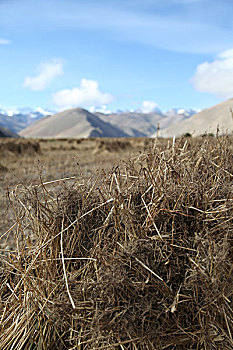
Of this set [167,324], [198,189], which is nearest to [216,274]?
[167,324]

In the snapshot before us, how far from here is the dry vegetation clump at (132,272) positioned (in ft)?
4.92

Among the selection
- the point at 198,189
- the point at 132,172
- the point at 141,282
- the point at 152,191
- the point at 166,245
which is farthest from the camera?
the point at 132,172

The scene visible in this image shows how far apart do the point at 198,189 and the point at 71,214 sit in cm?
80

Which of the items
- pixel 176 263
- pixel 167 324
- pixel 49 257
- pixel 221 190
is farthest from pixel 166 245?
pixel 49 257

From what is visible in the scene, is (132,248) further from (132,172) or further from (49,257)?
(132,172)

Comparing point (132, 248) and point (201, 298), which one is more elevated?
point (132, 248)

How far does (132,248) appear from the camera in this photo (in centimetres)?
157

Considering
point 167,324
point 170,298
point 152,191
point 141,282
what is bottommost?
point 167,324

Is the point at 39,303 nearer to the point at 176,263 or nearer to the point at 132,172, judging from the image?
the point at 176,263

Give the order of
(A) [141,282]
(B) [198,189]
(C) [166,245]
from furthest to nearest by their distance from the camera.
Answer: (B) [198,189] → (C) [166,245] → (A) [141,282]

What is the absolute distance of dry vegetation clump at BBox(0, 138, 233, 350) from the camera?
4.92 ft

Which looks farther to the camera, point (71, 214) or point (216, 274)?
point (71, 214)

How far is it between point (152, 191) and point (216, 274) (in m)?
0.65

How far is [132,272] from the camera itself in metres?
1.57
